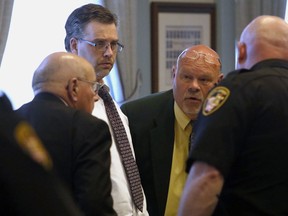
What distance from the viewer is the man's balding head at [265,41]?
1.99 m

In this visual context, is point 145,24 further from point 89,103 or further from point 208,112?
point 208,112

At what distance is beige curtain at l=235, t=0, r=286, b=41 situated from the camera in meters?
5.72

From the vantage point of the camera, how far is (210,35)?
228 inches

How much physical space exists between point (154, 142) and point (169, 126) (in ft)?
0.35

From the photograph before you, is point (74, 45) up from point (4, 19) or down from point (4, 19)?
up

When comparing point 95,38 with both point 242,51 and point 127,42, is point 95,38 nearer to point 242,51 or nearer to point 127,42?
point 242,51

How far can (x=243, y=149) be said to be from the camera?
1.88 m

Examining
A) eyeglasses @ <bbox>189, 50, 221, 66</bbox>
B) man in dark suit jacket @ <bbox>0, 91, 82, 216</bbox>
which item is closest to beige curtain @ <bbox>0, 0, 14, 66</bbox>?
eyeglasses @ <bbox>189, 50, 221, 66</bbox>

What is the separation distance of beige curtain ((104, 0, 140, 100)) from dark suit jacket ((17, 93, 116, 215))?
3202 millimetres

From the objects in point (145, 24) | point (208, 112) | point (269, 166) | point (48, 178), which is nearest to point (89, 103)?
point (208, 112)

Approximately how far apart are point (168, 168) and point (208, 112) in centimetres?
83

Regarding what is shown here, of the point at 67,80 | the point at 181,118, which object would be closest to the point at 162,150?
the point at 181,118

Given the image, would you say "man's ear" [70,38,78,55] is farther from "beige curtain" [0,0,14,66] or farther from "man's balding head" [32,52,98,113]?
"beige curtain" [0,0,14,66]

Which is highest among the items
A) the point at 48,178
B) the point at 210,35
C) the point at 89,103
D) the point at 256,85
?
the point at 48,178
